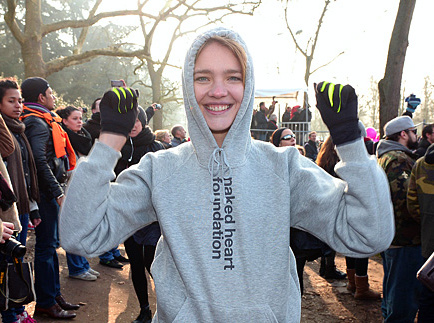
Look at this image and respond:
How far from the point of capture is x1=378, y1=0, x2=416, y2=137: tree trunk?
8016 mm

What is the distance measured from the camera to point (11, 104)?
12.2ft

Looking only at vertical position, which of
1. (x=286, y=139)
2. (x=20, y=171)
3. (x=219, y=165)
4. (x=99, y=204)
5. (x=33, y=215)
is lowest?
(x=33, y=215)

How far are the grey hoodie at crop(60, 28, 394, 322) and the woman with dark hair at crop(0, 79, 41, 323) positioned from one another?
97.2 inches

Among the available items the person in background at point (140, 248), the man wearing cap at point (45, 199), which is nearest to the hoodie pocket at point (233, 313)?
the person in background at point (140, 248)

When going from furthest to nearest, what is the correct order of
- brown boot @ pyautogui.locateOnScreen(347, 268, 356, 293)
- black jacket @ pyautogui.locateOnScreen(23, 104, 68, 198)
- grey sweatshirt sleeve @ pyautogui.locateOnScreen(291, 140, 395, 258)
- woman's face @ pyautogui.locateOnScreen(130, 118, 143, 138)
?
1. brown boot @ pyautogui.locateOnScreen(347, 268, 356, 293)
2. woman's face @ pyautogui.locateOnScreen(130, 118, 143, 138)
3. black jacket @ pyautogui.locateOnScreen(23, 104, 68, 198)
4. grey sweatshirt sleeve @ pyautogui.locateOnScreen(291, 140, 395, 258)

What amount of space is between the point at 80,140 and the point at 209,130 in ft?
13.3

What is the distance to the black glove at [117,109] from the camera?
1.48 meters

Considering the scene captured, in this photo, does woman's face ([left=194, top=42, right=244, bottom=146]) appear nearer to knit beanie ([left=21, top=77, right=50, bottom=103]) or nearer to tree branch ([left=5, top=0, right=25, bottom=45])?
knit beanie ([left=21, top=77, right=50, bottom=103])

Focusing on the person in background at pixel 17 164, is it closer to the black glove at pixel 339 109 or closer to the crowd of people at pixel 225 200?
the crowd of people at pixel 225 200

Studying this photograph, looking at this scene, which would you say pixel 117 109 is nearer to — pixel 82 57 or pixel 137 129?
pixel 137 129

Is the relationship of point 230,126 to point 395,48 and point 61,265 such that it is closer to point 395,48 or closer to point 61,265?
point 61,265

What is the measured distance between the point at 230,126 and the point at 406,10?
8037 mm

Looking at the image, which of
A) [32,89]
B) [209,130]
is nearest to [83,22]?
[32,89]

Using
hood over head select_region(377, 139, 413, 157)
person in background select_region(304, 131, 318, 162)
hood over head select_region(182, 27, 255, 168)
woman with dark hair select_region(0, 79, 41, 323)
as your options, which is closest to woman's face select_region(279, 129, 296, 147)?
hood over head select_region(377, 139, 413, 157)
